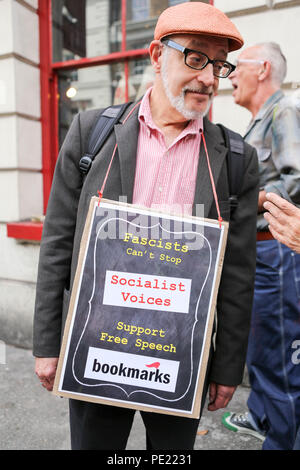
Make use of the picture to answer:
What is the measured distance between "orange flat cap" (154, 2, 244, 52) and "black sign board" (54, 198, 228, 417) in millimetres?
673

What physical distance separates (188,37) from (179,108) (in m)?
0.25

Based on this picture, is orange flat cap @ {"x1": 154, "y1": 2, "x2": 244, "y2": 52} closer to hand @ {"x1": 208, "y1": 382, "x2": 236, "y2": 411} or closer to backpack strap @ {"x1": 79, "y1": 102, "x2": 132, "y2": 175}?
backpack strap @ {"x1": 79, "y1": 102, "x2": 132, "y2": 175}

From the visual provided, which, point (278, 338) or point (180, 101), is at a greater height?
point (180, 101)

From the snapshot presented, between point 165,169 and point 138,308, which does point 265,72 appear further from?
point 138,308

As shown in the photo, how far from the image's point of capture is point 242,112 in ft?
10.6

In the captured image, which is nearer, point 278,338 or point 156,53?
point 156,53

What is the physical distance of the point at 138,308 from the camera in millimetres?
1345

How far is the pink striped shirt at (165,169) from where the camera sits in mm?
1510

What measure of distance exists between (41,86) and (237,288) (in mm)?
3743

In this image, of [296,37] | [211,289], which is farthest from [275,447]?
[296,37]

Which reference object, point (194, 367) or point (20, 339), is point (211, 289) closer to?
point (194, 367)

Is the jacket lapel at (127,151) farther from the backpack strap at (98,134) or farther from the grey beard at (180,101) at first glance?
the grey beard at (180,101)

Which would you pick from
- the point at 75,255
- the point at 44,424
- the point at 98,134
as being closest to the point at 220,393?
the point at 75,255

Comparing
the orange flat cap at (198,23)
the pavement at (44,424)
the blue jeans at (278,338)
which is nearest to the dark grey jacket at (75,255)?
the orange flat cap at (198,23)
